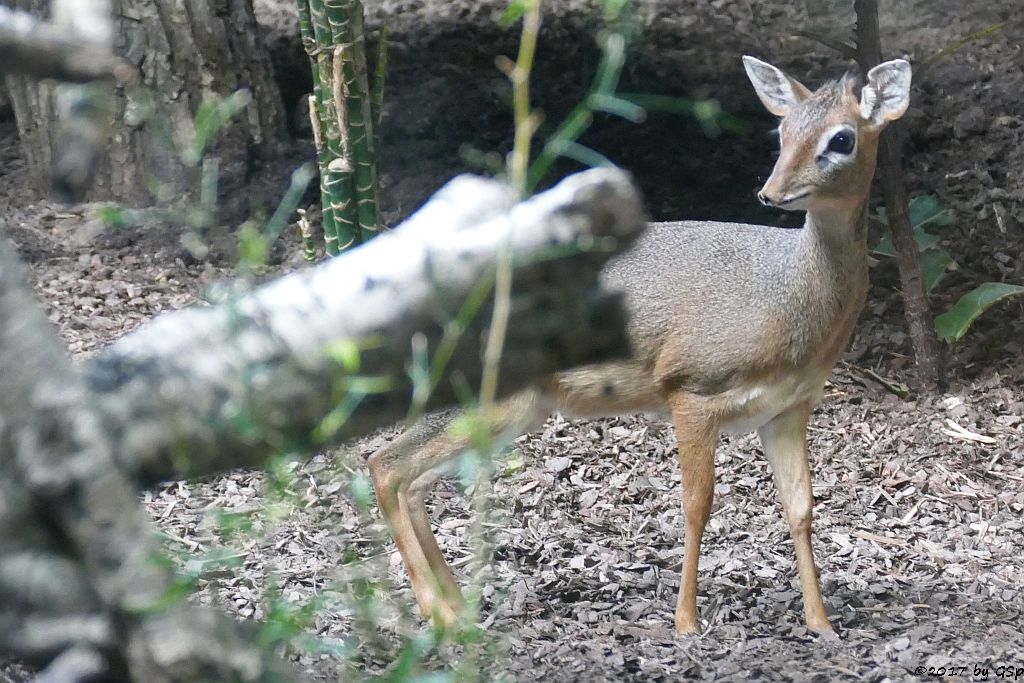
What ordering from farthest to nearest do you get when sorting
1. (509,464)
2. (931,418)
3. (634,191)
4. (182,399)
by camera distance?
(931,418) < (509,464) < (634,191) < (182,399)

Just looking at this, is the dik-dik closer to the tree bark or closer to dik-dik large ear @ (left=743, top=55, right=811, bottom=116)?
dik-dik large ear @ (left=743, top=55, right=811, bottom=116)

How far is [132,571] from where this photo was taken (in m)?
1.44

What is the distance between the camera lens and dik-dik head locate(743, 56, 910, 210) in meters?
4.43

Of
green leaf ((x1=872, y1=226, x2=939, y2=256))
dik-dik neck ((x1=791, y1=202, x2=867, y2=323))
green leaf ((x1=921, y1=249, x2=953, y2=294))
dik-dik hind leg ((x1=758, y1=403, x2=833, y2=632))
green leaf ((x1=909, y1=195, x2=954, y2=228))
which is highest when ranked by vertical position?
dik-dik neck ((x1=791, y1=202, x2=867, y2=323))

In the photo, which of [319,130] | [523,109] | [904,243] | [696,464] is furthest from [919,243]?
[523,109]

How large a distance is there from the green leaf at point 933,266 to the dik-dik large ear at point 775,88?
6.42 feet

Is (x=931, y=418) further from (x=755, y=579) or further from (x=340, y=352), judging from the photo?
(x=340, y=352)

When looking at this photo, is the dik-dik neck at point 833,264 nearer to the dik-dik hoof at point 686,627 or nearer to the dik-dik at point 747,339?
the dik-dik at point 747,339

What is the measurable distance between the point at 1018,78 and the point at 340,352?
24.3ft

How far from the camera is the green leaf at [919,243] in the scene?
21.3 feet

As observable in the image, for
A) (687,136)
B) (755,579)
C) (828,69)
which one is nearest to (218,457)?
(755,579)

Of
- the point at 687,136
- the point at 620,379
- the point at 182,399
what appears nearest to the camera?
the point at 182,399

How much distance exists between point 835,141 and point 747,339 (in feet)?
2.75

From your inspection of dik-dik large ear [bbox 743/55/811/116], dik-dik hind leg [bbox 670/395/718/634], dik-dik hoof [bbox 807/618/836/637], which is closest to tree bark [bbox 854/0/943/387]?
dik-dik large ear [bbox 743/55/811/116]
